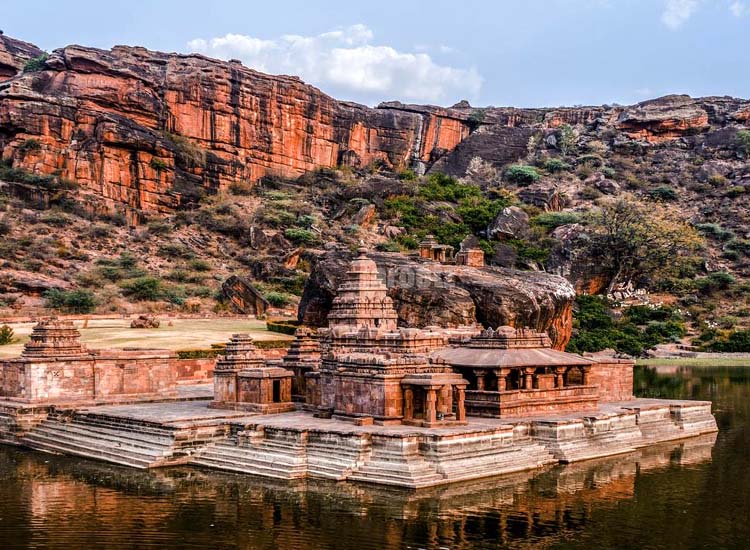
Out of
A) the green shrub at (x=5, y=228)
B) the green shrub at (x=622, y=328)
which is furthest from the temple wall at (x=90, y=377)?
the green shrub at (x=5, y=228)

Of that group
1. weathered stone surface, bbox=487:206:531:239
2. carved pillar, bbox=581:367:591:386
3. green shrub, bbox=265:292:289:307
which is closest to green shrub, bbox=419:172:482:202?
weathered stone surface, bbox=487:206:531:239

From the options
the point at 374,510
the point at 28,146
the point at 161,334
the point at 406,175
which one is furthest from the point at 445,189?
the point at 374,510

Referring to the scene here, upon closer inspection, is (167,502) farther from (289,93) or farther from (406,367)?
(289,93)

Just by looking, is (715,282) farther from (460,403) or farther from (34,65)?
(34,65)

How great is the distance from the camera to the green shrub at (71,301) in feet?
150

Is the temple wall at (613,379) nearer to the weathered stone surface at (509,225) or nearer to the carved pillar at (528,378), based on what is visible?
the carved pillar at (528,378)

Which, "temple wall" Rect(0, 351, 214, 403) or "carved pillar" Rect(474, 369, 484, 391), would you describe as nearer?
"carved pillar" Rect(474, 369, 484, 391)

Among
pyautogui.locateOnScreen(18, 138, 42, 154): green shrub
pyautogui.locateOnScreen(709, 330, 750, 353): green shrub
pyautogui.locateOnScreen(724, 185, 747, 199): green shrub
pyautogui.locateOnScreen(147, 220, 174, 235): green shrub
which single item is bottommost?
pyautogui.locateOnScreen(709, 330, 750, 353): green shrub

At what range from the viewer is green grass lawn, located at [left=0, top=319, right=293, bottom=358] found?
32188mm

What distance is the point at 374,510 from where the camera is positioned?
15.4 m

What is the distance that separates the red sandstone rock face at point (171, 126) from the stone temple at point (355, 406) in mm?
42987

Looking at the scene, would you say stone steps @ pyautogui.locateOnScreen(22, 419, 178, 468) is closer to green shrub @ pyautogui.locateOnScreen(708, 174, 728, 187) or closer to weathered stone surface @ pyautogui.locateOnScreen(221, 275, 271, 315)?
weathered stone surface @ pyautogui.locateOnScreen(221, 275, 271, 315)

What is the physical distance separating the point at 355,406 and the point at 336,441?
2079mm

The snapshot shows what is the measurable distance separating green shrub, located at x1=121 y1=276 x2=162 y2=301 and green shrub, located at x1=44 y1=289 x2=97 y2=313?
172 inches
